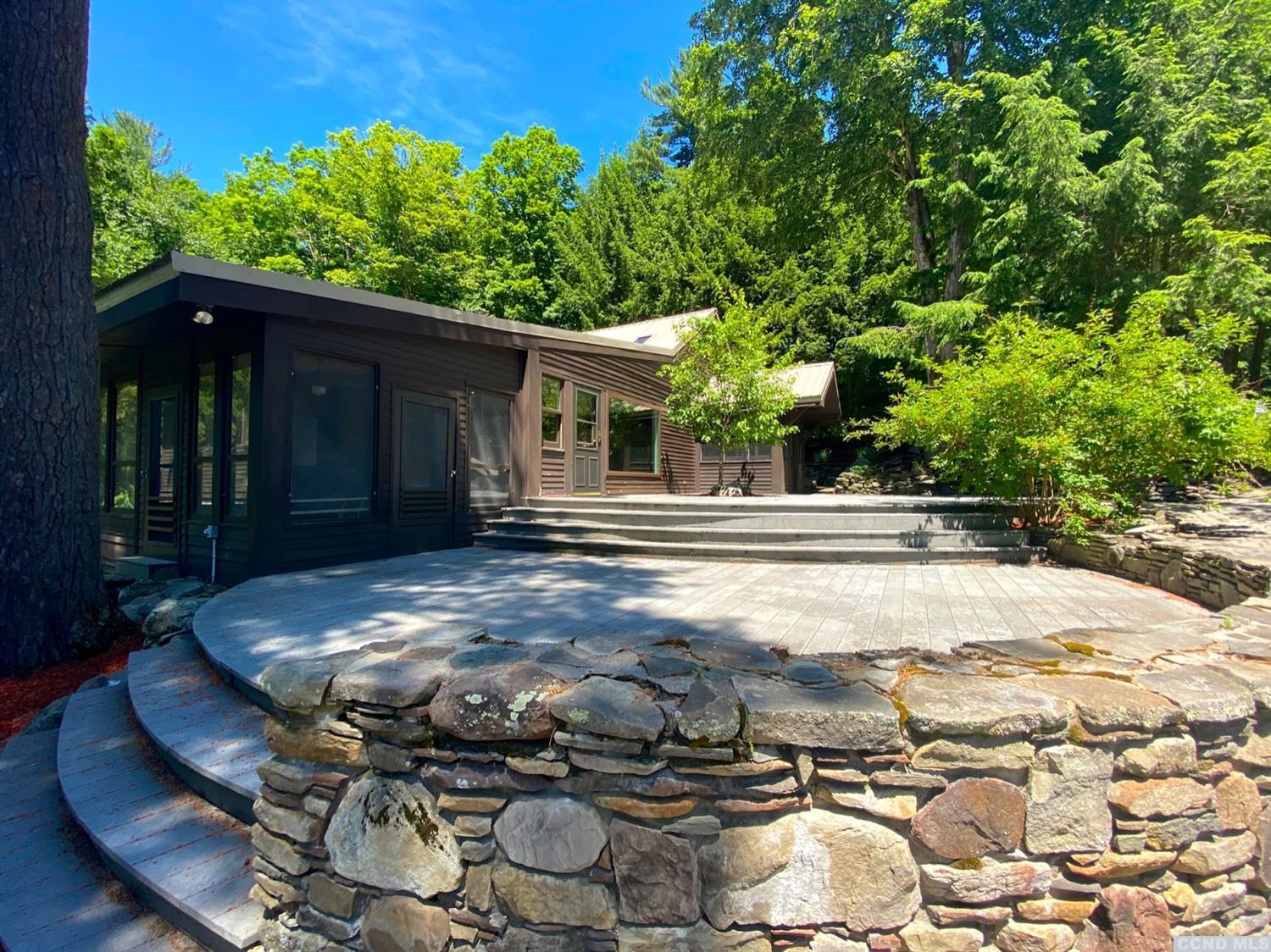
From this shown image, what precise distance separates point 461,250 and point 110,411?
46.7 feet

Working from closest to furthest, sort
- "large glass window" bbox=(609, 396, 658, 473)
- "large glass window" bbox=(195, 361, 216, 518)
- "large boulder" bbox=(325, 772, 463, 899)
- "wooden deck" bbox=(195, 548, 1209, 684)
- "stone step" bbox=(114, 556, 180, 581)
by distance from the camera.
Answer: "large boulder" bbox=(325, 772, 463, 899) → "wooden deck" bbox=(195, 548, 1209, 684) → "large glass window" bbox=(195, 361, 216, 518) → "stone step" bbox=(114, 556, 180, 581) → "large glass window" bbox=(609, 396, 658, 473)

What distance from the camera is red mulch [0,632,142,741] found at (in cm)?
361

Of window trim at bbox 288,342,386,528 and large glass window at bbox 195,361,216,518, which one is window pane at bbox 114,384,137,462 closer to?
large glass window at bbox 195,361,216,518

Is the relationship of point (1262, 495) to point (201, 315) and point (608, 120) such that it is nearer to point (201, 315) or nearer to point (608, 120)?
point (201, 315)

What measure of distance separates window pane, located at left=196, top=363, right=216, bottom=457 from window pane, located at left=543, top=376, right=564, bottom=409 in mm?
4141

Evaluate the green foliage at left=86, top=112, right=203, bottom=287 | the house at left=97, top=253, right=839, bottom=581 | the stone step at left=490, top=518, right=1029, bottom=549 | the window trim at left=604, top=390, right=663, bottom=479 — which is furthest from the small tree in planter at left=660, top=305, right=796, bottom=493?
the green foliage at left=86, top=112, right=203, bottom=287

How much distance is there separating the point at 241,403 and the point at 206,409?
0.89 metres

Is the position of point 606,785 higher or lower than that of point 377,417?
lower

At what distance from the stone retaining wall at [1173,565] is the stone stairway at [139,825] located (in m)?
5.20

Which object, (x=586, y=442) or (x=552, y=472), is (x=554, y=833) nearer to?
(x=552, y=472)

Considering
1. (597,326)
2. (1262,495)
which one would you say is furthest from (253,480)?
(597,326)

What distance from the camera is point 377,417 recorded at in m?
6.48

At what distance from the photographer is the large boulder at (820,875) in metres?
1.51

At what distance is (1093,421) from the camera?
5.31 m
